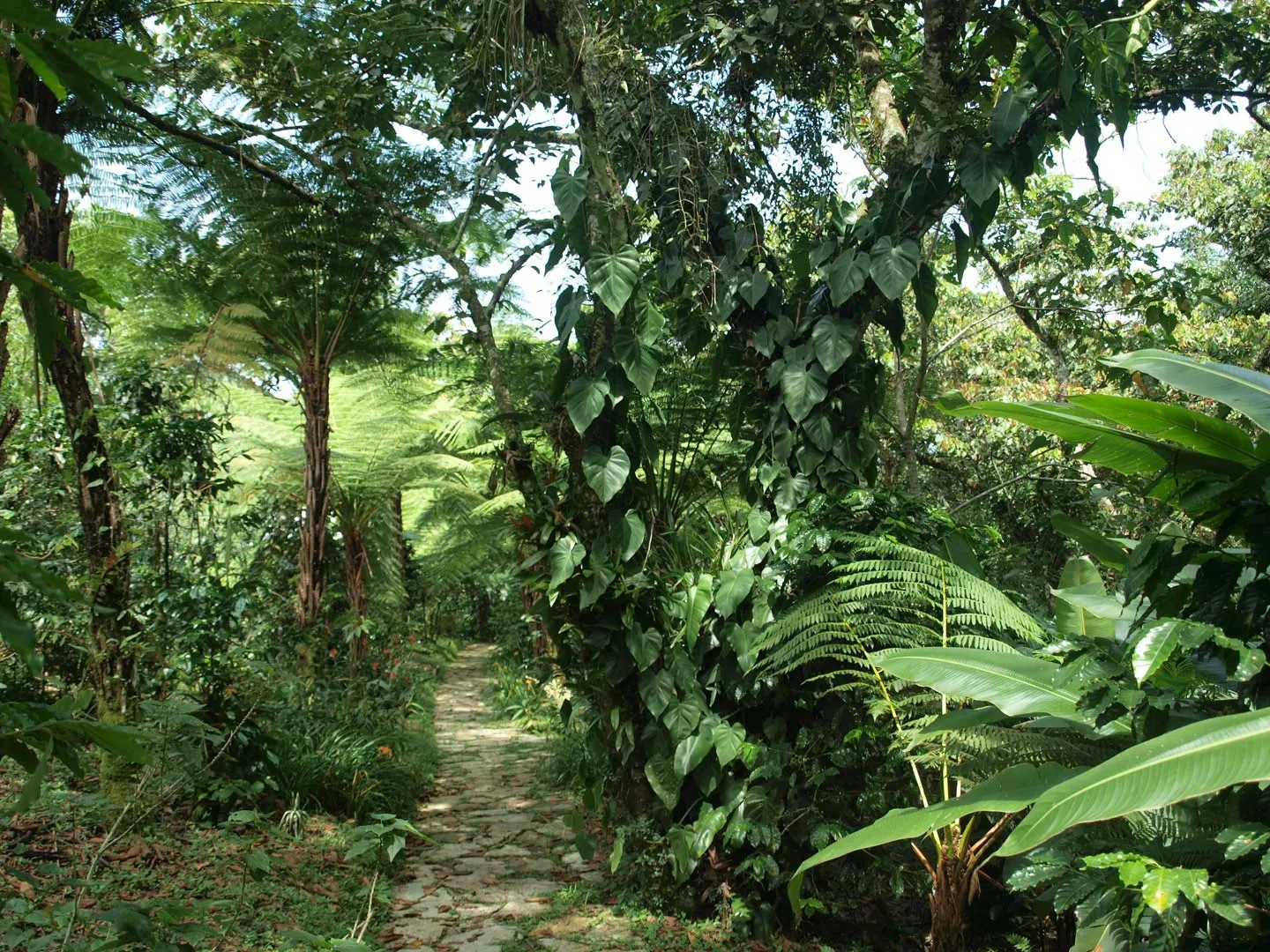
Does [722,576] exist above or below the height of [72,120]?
below

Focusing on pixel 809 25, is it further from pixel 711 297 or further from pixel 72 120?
pixel 72 120

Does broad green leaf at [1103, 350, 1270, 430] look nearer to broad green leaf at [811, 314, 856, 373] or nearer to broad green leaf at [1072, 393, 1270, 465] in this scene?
broad green leaf at [1072, 393, 1270, 465]

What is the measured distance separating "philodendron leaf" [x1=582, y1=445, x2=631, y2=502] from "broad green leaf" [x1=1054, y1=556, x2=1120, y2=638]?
1.56 metres

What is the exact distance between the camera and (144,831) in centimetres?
342

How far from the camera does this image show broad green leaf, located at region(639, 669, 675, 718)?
3309 mm

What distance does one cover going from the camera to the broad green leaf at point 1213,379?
2016mm

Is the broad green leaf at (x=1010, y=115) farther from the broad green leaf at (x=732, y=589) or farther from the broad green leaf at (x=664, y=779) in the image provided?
the broad green leaf at (x=664, y=779)

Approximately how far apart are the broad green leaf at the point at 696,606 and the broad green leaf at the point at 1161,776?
1.73 m

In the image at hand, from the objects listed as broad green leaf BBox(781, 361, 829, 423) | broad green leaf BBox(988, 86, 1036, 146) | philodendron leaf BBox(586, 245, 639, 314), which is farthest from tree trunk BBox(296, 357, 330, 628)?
broad green leaf BBox(988, 86, 1036, 146)

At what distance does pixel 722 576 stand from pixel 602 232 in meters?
1.39

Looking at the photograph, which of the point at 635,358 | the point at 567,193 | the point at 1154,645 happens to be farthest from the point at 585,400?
the point at 1154,645

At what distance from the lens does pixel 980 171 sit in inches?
126

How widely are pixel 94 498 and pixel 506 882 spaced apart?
238 cm

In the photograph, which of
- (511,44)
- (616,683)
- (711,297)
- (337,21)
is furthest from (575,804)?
(337,21)
